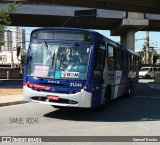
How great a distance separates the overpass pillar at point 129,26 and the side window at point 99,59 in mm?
36425

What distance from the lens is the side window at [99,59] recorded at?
1239 cm

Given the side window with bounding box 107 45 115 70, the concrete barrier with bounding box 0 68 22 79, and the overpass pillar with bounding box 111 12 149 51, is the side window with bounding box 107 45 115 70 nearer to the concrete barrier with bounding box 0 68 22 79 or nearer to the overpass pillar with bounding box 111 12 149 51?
the overpass pillar with bounding box 111 12 149 51

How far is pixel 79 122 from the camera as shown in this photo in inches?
449

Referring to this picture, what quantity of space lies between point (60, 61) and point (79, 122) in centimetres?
213

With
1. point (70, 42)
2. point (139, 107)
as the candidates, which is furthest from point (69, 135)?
point (139, 107)

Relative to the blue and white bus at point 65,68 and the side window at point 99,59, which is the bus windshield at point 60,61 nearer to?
the blue and white bus at point 65,68

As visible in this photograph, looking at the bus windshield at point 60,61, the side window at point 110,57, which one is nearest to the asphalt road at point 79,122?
the bus windshield at point 60,61

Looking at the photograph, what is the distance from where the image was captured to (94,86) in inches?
480

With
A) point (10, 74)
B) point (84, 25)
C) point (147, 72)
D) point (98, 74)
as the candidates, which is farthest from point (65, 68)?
point (10, 74)

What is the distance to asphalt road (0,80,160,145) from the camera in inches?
381

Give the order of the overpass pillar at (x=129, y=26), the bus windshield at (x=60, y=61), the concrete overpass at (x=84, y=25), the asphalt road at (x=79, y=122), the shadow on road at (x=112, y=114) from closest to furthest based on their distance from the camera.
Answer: the asphalt road at (x=79, y=122) → the bus windshield at (x=60, y=61) → the shadow on road at (x=112, y=114) → the concrete overpass at (x=84, y=25) → the overpass pillar at (x=129, y=26)

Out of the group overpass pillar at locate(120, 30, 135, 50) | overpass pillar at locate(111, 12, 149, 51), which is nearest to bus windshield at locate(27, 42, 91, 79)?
overpass pillar at locate(111, 12, 149, 51)

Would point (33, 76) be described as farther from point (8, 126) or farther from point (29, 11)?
point (29, 11)

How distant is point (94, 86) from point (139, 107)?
13.3 feet
